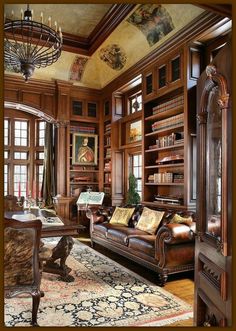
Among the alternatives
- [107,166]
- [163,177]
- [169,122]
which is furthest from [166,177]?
[107,166]

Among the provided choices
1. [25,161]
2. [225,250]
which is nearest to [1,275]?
[225,250]

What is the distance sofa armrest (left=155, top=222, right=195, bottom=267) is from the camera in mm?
3467

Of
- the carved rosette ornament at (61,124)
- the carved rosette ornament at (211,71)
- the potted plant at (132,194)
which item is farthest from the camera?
the carved rosette ornament at (61,124)

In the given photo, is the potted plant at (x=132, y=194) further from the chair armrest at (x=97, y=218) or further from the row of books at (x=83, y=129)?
the row of books at (x=83, y=129)

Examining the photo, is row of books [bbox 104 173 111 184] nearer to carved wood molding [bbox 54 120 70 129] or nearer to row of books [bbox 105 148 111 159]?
row of books [bbox 105 148 111 159]

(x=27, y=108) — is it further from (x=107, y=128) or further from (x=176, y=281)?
(x=176, y=281)

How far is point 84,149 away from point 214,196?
19.4 ft

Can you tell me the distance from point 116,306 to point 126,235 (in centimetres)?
154

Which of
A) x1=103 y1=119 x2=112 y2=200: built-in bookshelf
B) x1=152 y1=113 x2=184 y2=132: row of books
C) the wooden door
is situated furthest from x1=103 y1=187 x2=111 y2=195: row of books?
the wooden door

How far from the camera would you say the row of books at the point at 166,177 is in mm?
4773

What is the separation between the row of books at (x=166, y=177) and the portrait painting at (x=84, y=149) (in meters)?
2.38

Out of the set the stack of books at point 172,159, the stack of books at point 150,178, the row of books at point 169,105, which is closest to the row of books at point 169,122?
the row of books at point 169,105

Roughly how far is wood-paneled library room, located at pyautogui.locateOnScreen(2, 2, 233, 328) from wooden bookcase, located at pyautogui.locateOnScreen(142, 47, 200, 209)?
24 mm

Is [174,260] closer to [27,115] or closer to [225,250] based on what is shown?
[225,250]
